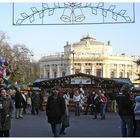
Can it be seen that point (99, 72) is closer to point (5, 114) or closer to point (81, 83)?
point (81, 83)

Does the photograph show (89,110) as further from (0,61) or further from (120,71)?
(120,71)

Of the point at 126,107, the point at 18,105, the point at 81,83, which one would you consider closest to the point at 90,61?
the point at 81,83

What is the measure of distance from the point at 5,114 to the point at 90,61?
11265 centimetres

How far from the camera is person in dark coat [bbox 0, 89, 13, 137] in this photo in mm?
12141

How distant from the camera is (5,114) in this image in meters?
12.2

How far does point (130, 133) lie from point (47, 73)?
121m

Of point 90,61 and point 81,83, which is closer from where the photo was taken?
point 81,83

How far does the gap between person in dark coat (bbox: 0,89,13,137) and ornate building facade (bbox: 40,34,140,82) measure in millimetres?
104268

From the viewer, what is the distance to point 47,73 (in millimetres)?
134250

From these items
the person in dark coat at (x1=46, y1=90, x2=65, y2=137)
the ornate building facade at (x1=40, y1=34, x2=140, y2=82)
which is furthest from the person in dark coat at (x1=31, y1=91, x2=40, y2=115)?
the ornate building facade at (x1=40, y1=34, x2=140, y2=82)

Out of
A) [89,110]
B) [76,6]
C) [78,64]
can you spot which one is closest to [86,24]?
[76,6]

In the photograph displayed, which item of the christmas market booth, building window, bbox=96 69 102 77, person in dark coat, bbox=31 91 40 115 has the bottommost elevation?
person in dark coat, bbox=31 91 40 115

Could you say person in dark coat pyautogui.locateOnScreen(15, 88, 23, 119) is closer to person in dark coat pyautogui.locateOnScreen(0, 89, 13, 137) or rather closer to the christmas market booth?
the christmas market booth

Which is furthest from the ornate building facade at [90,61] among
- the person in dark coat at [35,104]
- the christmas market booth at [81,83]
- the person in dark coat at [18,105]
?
the person in dark coat at [18,105]
